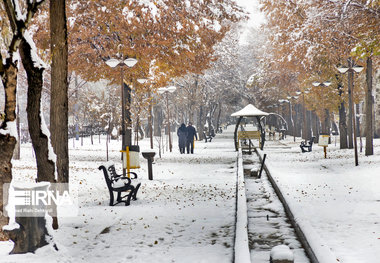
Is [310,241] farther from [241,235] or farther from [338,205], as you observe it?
[338,205]

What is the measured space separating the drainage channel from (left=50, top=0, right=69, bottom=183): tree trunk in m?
3.59

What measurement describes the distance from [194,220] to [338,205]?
336 cm

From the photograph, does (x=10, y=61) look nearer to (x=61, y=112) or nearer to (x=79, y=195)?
(x=61, y=112)

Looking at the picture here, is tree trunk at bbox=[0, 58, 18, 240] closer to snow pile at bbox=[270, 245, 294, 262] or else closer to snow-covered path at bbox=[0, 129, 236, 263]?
snow-covered path at bbox=[0, 129, 236, 263]

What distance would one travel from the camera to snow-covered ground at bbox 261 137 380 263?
653cm

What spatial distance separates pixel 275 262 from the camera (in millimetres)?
5371

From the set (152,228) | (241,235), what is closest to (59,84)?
(152,228)

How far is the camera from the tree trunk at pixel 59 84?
7.65 m

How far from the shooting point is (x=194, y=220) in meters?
8.58

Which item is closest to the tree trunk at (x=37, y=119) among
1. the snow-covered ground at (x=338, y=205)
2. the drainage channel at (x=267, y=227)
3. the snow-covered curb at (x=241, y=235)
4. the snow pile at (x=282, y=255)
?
the snow-covered curb at (x=241, y=235)

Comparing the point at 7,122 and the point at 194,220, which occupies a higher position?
the point at 7,122

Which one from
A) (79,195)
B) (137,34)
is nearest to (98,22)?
(137,34)

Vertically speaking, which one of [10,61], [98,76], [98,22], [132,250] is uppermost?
[98,22]

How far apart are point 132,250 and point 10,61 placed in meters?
3.05
